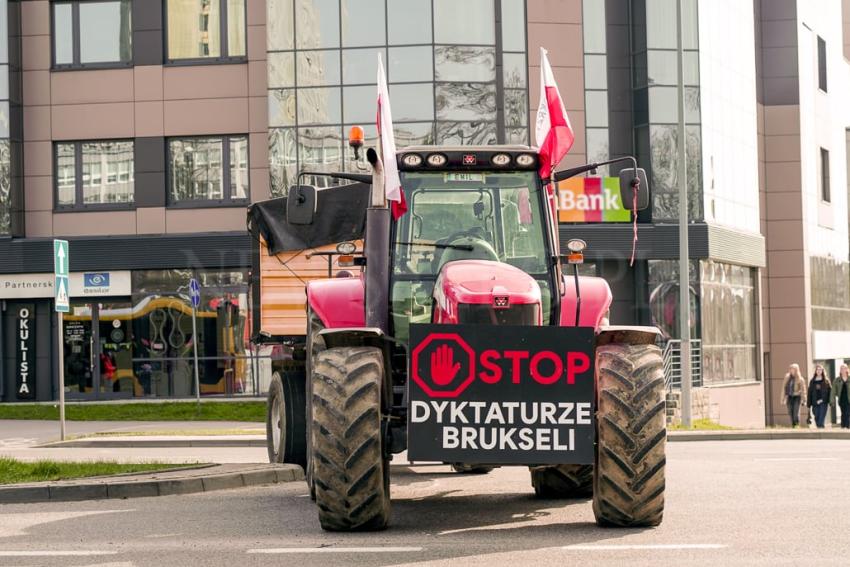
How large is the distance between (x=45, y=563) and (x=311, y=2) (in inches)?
1129

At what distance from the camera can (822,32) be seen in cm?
5062

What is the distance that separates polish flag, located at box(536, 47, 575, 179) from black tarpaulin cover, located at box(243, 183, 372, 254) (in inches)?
201

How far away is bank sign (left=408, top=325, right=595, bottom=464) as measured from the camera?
959 centimetres

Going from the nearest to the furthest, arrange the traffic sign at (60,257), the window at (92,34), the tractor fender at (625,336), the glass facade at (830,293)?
the tractor fender at (625,336)
the traffic sign at (60,257)
the window at (92,34)
the glass facade at (830,293)

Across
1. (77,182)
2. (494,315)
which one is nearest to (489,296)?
(494,315)

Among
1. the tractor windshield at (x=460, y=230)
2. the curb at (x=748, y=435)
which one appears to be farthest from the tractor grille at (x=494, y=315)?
the curb at (x=748, y=435)

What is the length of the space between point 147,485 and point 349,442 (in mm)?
4112

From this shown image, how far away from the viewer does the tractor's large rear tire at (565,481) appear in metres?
12.2

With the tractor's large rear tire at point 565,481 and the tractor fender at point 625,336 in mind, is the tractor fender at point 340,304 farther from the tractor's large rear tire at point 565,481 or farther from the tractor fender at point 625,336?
the tractor fender at point 625,336

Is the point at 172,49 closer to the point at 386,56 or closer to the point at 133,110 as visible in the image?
the point at 133,110

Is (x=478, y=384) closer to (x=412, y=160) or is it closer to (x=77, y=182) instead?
(x=412, y=160)

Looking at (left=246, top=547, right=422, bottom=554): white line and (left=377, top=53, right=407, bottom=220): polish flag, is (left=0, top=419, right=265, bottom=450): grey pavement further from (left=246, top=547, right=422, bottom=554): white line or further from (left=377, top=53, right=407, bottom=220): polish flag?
(left=246, top=547, right=422, bottom=554): white line

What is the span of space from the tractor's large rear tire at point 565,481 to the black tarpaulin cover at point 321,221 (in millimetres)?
4755

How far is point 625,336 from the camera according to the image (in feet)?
33.4
